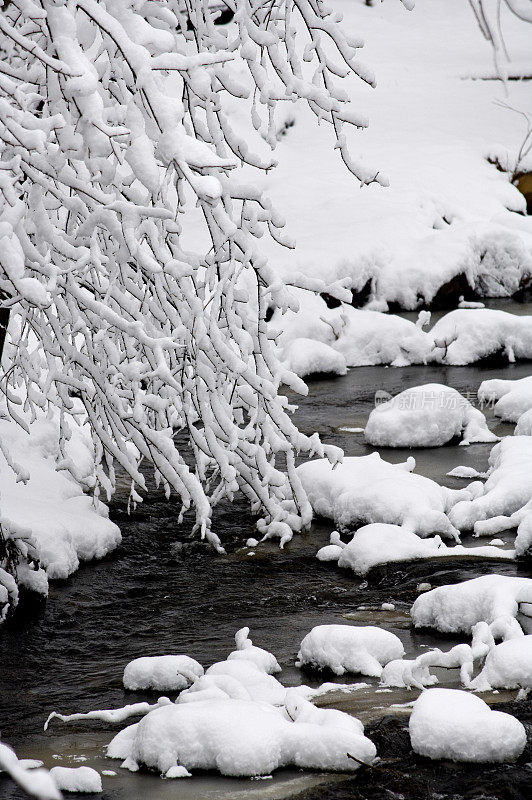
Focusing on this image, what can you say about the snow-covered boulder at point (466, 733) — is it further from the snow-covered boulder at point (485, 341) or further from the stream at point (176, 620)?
the snow-covered boulder at point (485, 341)

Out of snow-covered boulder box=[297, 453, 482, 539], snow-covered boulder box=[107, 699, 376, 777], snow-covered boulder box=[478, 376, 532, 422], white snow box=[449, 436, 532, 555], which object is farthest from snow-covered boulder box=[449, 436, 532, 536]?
snow-covered boulder box=[107, 699, 376, 777]

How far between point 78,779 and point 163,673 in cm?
106

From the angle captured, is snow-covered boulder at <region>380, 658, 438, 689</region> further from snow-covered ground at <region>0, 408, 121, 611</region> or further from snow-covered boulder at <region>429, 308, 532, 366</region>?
snow-covered boulder at <region>429, 308, 532, 366</region>

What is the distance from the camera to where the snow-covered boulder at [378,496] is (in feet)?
22.9

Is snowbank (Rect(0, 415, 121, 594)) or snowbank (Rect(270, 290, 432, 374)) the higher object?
snowbank (Rect(0, 415, 121, 594))

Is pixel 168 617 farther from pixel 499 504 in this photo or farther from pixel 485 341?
pixel 485 341

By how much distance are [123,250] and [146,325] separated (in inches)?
76.1

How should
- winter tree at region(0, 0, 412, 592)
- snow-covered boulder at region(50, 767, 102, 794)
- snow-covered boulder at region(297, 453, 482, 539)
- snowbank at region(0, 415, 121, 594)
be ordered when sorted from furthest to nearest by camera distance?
snow-covered boulder at region(297, 453, 482, 539) < snowbank at region(0, 415, 121, 594) < snow-covered boulder at region(50, 767, 102, 794) < winter tree at region(0, 0, 412, 592)

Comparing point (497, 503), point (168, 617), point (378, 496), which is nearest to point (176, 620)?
point (168, 617)

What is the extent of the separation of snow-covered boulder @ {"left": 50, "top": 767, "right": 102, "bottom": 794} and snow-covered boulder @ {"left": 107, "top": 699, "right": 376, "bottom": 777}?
0.64ft

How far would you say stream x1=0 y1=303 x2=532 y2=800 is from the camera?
12.7ft

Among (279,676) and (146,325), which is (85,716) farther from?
(146,325)

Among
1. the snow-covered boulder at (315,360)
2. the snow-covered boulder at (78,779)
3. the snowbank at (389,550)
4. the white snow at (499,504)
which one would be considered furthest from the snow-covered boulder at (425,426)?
the snow-covered boulder at (78,779)

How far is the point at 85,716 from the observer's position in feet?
14.0
